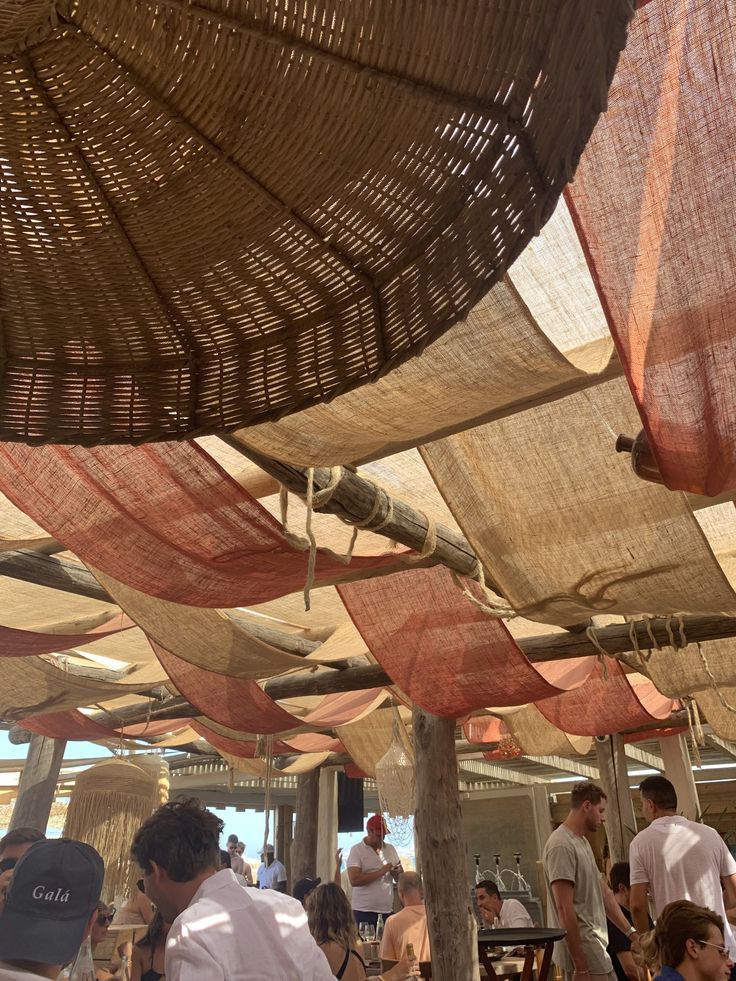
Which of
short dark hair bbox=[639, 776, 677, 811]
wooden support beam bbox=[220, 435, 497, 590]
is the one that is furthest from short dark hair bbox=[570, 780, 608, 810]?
wooden support beam bbox=[220, 435, 497, 590]

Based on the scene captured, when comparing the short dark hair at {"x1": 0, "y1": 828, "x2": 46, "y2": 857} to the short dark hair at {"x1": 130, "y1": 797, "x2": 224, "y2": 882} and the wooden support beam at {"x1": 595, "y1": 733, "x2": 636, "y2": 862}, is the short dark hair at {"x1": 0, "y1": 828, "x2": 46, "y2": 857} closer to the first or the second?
the short dark hair at {"x1": 130, "y1": 797, "x2": 224, "y2": 882}

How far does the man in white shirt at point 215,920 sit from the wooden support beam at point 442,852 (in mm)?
2896

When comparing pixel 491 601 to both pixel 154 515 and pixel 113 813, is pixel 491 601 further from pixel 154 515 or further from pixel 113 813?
pixel 113 813

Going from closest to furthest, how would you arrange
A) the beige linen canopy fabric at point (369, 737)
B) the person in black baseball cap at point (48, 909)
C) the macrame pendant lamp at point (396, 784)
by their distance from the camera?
the person in black baseball cap at point (48, 909), the macrame pendant lamp at point (396, 784), the beige linen canopy fabric at point (369, 737)

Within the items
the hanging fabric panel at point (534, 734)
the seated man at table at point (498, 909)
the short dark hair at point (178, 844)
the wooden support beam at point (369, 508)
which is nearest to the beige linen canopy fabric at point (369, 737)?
the hanging fabric panel at point (534, 734)

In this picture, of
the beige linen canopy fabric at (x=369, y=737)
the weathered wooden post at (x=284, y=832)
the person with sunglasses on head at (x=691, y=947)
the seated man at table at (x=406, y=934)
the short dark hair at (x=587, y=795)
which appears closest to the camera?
the person with sunglasses on head at (x=691, y=947)

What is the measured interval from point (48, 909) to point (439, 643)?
2.82 metres

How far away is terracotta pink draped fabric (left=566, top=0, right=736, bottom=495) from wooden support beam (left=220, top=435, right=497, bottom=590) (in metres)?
1.00

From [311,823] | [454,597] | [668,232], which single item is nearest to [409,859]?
[311,823]

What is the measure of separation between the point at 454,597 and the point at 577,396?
66.8 inches

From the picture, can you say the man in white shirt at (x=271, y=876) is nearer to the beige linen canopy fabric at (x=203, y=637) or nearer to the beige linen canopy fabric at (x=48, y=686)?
the beige linen canopy fabric at (x=48, y=686)

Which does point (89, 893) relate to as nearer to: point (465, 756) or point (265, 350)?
point (265, 350)

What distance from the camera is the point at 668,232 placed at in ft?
5.65

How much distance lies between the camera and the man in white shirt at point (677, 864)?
12.5 ft
